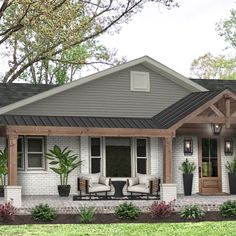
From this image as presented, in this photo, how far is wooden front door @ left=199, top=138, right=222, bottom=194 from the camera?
871 inches

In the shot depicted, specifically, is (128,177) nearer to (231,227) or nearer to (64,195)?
(64,195)

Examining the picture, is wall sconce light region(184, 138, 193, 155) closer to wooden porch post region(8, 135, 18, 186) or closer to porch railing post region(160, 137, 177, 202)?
porch railing post region(160, 137, 177, 202)

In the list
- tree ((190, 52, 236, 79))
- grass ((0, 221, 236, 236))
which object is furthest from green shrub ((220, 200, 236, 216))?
tree ((190, 52, 236, 79))

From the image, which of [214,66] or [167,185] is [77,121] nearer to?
[167,185]

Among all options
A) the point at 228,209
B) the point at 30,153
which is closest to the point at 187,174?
the point at 228,209

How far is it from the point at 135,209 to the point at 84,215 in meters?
1.54

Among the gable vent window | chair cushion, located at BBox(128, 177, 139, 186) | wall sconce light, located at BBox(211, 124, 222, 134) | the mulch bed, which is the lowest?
the mulch bed

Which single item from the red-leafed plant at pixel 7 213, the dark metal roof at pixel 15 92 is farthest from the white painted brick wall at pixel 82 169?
the red-leafed plant at pixel 7 213

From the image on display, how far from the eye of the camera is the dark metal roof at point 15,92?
869 inches

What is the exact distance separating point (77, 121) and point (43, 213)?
5802mm

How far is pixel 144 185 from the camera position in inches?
796

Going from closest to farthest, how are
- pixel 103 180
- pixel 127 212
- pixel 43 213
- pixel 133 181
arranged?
pixel 43 213 < pixel 127 212 < pixel 103 180 < pixel 133 181

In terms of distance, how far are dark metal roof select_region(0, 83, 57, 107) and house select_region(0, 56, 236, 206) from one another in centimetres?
4

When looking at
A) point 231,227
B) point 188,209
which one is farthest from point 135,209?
point 231,227
